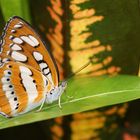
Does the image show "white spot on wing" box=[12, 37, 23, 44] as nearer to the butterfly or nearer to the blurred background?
the butterfly

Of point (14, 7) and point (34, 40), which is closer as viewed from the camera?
point (34, 40)

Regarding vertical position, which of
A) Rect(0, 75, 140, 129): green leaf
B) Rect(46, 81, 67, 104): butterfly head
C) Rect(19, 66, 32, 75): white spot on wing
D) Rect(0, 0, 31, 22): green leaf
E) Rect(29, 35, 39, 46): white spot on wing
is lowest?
Rect(46, 81, 67, 104): butterfly head

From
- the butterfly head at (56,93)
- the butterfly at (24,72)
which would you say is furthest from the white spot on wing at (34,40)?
the butterfly head at (56,93)

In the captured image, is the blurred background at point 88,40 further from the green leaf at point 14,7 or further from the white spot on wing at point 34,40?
the white spot on wing at point 34,40

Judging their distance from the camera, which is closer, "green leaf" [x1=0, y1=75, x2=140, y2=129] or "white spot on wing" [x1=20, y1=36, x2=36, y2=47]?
"green leaf" [x1=0, y1=75, x2=140, y2=129]

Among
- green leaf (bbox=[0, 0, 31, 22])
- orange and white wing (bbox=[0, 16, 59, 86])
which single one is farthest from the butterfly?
green leaf (bbox=[0, 0, 31, 22])

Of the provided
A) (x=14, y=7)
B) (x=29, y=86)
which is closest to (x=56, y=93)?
(x=29, y=86)

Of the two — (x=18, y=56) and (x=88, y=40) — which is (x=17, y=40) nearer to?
(x=18, y=56)
